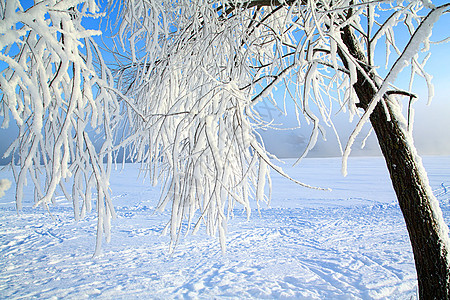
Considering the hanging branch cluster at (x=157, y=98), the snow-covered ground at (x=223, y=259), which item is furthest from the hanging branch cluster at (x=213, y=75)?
the snow-covered ground at (x=223, y=259)

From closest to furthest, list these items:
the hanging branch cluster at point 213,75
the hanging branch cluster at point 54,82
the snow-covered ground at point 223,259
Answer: the hanging branch cluster at point 54,82 → the hanging branch cluster at point 213,75 → the snow-covered ground at point 223,259

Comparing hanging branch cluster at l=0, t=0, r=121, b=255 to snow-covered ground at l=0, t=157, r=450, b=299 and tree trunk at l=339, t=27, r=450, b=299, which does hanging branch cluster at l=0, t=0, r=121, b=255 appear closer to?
tree trunk at l=339, t=27, r=450, b=299

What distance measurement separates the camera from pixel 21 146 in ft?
4.95

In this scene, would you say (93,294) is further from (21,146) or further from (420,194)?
(420,194)

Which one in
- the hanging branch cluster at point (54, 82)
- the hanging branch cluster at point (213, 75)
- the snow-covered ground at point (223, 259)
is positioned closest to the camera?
the hanging branch cluster at point (54, 82)

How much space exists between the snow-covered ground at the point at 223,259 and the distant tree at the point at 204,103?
2245mm

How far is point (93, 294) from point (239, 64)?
387 centimetres

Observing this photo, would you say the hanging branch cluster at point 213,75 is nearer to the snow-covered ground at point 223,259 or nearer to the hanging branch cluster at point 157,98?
the hanging branch cluster at point 157,98

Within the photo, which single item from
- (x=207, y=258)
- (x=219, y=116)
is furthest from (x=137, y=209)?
(x=219, y=116)

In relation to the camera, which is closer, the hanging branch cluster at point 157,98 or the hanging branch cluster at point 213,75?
the hanging branch cluster at point 157,98

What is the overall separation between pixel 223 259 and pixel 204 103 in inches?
157

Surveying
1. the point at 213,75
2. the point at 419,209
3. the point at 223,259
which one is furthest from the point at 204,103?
the point at 223,259

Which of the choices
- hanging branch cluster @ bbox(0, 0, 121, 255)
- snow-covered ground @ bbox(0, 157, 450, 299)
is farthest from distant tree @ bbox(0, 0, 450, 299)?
snow-covered ground @ bbox(0, 157, 450, 299)

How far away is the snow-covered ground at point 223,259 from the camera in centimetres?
414
